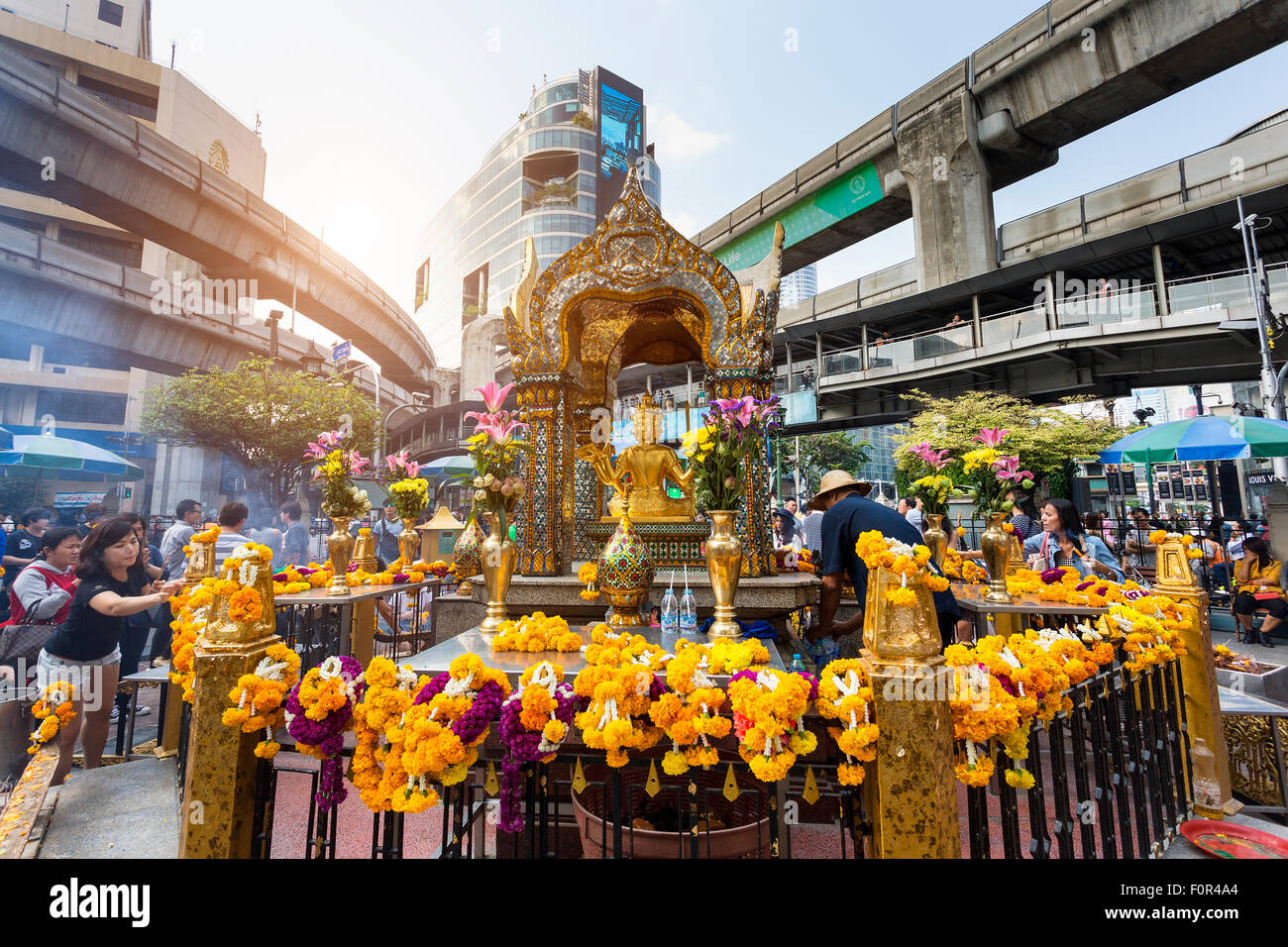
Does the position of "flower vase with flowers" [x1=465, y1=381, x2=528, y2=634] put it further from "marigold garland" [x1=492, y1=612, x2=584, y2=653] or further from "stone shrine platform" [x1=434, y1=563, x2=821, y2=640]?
"marigold garland" [x1=492, y1=612, x2=584, y2=653]

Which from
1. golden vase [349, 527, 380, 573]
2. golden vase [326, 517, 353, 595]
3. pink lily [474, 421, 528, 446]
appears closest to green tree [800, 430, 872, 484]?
golden vase [349, 527, 380, 573]

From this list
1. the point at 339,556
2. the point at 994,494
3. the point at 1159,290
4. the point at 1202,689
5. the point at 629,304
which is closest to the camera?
the point at 1202,689

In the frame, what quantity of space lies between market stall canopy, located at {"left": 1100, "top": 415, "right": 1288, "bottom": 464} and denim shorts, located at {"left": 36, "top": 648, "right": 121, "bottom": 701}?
14662mm

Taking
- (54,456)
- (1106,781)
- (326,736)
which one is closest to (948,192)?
(1106,781)

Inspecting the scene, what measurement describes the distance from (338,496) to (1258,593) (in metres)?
13.5

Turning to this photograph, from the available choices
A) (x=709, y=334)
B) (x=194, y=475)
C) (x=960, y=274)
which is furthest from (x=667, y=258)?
(x=194, y=475)

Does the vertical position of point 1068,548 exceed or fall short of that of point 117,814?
it exceeds it

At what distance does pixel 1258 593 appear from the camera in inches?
326

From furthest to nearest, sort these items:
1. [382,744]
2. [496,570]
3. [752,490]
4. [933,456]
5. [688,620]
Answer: [933,456] → [752,490] → [496,570] → [688,620] → [382,744]

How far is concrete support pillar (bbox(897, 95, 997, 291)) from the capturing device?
67.7ft

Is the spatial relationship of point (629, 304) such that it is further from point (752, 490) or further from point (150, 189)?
point (150, 189)
